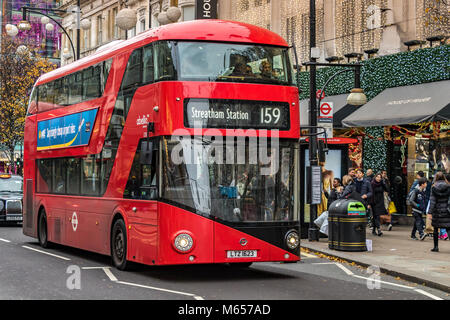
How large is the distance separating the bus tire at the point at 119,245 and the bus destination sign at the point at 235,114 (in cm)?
263

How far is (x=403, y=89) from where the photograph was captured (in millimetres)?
26078

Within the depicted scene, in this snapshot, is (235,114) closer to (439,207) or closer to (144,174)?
(144,174)

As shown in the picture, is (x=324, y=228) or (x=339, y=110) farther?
(x=339, y=110)

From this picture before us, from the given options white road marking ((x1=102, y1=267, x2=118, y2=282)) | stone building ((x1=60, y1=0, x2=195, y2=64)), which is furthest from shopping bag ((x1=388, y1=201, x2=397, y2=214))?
stone building ((x1=60, y1=0, x2=195, y2=64))

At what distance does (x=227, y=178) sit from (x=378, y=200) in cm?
1113

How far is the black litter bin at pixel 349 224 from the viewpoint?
719 inches

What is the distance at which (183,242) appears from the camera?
42.3 feet

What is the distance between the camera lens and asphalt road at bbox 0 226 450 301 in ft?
38.2

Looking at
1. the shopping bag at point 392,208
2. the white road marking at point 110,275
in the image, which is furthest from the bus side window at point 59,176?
the shopping bag at point 392,208

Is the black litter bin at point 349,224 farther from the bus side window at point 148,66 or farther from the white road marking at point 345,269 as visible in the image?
the bus side window at point 148,66

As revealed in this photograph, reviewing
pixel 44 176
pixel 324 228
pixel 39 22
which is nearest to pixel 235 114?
pixel 44 176

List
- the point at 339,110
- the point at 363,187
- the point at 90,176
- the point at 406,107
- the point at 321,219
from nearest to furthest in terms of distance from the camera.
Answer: the point at 90,176 → the point at 321,219 → the point at 363,187 → the point at 406,107 → the point at 339,110

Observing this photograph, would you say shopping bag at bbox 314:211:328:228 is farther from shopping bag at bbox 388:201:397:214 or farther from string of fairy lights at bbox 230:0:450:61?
string of fairy lights at bbox 230:0:450:61

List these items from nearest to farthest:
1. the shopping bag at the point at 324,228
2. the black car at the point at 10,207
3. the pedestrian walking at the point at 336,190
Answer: the shopping bag at the point at 324,228, the pedestrian walking at the point at 336,190, the black car at the point at 10,207
